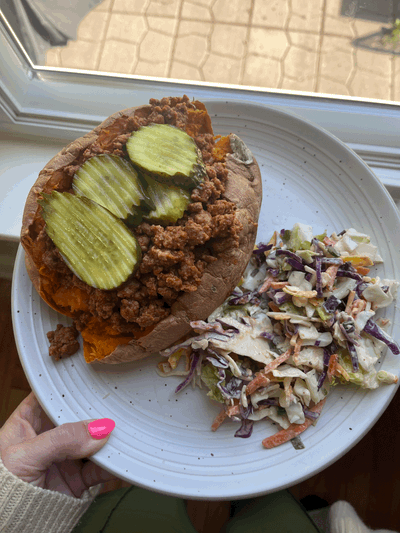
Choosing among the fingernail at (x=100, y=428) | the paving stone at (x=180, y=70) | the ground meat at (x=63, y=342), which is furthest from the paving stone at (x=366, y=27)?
the fingernail at (x=100, y=428)

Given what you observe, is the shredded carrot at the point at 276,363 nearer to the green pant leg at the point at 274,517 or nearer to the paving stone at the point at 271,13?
the green pant leg at the point at 274,517

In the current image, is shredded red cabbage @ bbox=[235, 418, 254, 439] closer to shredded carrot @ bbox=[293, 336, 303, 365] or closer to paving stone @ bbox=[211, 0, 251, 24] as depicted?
shredded carrot @ bbox=[293, 336, 303, 365]

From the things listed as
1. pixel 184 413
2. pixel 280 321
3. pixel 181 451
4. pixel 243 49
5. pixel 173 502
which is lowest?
pixel 173 502

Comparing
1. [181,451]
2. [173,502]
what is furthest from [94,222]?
[173,502]

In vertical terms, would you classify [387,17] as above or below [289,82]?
above

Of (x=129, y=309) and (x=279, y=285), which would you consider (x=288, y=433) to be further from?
(x=129, y=309)

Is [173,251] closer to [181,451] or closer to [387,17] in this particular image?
[181,451]
